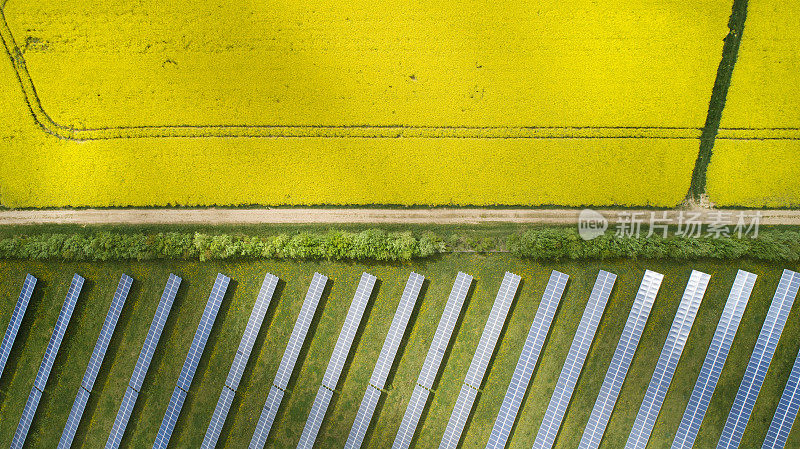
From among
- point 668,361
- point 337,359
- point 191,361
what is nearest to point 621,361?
point 668,361

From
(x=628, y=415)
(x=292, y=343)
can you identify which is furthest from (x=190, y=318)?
(x=628, y=415)

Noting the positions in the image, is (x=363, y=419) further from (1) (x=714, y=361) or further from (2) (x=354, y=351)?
(1) (x=714, y=361)

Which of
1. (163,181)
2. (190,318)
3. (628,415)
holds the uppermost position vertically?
(163,181)

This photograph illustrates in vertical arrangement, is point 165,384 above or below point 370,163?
below

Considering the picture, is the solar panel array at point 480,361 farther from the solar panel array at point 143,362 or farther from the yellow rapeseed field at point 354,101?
the solar panel array at point 143,362

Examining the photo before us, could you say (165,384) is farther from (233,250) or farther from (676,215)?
(676,215)
